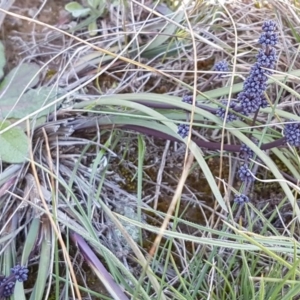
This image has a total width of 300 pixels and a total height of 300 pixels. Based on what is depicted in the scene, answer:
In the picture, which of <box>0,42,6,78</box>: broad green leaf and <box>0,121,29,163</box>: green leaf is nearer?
<box>0,121,29,163</box>: green leaf

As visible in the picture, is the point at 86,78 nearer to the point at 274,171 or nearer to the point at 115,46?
the point at 115,46

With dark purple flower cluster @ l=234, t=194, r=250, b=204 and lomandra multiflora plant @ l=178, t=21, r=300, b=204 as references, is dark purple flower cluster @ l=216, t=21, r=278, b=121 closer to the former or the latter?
lomandra multiflora plant @ l=178, t=21, r=300, b=204

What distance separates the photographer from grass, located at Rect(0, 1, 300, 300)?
1047 millimetres

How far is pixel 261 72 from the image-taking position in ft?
3.19

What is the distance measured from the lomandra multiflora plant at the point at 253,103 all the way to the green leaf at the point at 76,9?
0.48 metres

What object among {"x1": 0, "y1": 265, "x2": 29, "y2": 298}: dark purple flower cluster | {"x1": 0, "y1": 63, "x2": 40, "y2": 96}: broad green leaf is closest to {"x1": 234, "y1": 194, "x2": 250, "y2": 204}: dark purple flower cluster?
{"x1": 0, "y1": 265, "x2": 29, "y2": 298}: dark purple flower cluster

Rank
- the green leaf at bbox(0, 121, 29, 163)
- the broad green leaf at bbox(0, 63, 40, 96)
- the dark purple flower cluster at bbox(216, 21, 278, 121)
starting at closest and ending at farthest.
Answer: the dark purple flower cluster at bbox(216, 21, 278, 121) < the green leaf at bbox(0, 121, 29, 163) < the broad green leaf at bbox(0, 63, 40, 96)

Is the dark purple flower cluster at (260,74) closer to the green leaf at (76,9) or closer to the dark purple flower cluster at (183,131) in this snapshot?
the dark purple flower cluster at (183,131)

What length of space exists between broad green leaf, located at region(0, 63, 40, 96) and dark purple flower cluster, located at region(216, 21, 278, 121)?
1.96 feet

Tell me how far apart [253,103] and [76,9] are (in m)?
0.66

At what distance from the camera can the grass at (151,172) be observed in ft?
3.43

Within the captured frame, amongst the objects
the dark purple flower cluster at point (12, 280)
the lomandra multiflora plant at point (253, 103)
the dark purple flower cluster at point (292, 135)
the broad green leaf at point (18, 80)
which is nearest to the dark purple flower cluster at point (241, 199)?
the lomandra multiflora plant at point (253, 103)

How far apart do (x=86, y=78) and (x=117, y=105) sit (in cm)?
19

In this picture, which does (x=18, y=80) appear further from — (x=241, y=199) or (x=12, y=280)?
(x=241, y=199)
